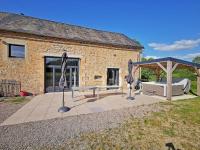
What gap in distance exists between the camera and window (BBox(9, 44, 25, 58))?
10.4 m

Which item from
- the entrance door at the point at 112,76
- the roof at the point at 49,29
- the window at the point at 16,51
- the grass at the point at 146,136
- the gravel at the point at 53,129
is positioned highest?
the roof at the point at 49,29

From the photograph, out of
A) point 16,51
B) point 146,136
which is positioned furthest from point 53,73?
point 146,136

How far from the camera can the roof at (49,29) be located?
35.7 feet

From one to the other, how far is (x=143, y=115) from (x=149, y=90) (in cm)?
612

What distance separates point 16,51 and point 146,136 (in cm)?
1076

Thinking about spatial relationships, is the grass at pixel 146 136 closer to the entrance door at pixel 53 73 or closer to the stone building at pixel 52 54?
the entrance door at pixel 53 73

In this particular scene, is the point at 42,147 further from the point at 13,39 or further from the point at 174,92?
the point at 174,92

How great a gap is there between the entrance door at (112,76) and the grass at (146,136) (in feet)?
30.2

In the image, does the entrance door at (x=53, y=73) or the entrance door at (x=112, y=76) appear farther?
the entrance door at (x=112, y=76)

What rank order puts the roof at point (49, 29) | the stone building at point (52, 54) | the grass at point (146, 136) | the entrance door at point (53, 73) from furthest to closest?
the entrance door at point (53, 73) → the roof at point (49, 29) → the stone building at point (52, 54) → the grass at point (146, 136)

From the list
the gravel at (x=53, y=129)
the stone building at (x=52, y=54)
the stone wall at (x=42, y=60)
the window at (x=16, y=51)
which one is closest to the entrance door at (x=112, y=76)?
the stone building at (x=52, y=54)

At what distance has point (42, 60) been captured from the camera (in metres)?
11.2

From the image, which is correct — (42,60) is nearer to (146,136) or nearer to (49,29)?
(49,29)

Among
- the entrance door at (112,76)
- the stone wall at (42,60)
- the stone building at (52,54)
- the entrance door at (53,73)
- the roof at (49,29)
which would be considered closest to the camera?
the stone wall at (42,60)
